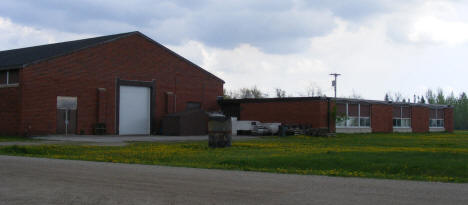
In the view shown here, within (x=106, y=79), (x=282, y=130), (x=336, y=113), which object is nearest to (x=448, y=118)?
(x=336, y=113)

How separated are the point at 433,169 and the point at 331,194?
691 centimetres

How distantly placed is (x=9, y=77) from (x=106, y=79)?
26.9 ft

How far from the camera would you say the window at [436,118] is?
243 ft

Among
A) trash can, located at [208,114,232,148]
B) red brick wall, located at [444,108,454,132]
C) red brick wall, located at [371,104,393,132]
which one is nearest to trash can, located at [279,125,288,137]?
red brick wall, located at [371,104,393,132]

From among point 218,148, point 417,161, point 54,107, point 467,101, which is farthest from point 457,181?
point 467,101

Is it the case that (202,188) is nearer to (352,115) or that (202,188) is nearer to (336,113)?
(336,113)

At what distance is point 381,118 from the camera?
205ft

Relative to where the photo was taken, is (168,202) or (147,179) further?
(147,179)

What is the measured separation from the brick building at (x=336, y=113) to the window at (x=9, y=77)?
22557 mm

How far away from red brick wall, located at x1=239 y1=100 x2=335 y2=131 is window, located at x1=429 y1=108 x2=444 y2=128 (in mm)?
26263

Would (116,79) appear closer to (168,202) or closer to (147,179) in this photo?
(147,179)

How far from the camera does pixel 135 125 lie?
168ft

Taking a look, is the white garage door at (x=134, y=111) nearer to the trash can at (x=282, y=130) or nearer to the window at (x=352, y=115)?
the trash can at (x=282, y=130)

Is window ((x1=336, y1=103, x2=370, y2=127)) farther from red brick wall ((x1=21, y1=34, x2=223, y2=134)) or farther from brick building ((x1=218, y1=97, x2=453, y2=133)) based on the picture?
red brick wall ((x1=21, y1=34, x2=223, y2=134))
